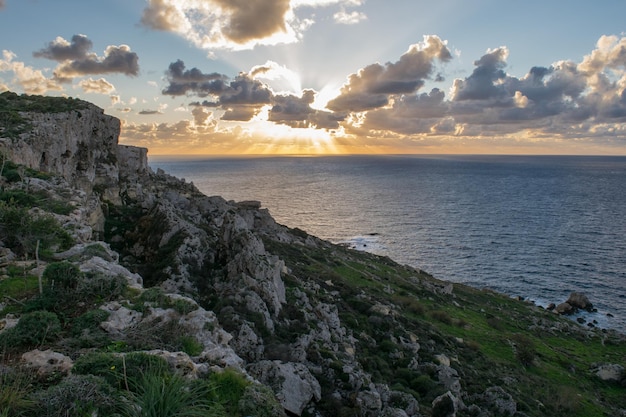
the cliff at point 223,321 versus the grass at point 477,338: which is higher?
the cliff at point 223,321

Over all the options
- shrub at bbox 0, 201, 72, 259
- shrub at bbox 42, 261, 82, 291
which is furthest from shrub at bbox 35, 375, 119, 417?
shrub at bbox 0, 201, 72, 259

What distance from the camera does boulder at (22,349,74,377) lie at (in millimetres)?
10258

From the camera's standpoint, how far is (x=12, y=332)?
11.3 m

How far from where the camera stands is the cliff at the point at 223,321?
12.3m

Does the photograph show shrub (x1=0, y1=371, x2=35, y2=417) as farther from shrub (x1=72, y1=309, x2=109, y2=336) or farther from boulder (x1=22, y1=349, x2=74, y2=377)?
shrub (x1=72, y1=309, x2=109, y2=336)

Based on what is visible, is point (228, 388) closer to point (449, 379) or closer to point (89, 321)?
point (89, 321)

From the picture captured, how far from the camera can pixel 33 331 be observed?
1155 cm

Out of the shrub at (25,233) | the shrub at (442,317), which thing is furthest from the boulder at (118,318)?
the shrub at (442,317)

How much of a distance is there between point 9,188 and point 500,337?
5727cm

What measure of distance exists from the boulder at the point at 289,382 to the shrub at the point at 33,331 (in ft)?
33.2

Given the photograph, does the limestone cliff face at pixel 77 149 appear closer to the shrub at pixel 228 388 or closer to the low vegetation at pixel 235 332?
the low vegetation at pixel 235 332

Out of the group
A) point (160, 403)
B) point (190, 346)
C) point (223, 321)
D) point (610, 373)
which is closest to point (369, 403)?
point (223, 321)

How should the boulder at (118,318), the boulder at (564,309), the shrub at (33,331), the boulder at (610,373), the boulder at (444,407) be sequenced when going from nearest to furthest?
1. the shrub at (33,331)
2. the boulder at (118,318)
3. the boulder at (444,407)
4. the boulder at (610,373)
5. the boulder at (564,309)

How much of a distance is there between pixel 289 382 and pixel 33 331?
1193cm
